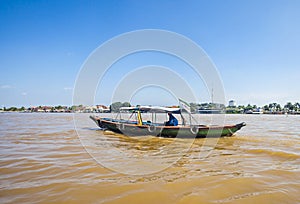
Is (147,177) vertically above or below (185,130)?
below

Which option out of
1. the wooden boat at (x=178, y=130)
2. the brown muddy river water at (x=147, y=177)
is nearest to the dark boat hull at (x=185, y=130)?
the wooden boat at (x=178, y=130)

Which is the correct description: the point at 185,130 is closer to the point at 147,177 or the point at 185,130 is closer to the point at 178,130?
the point at 178,130

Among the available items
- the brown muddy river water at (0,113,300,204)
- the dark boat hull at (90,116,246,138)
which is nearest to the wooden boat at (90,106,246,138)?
the dark boat hull at (90,116,246,138)

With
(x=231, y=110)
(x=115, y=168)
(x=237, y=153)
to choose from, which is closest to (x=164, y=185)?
(x=115, y=168)

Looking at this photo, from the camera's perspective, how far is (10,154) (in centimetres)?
733

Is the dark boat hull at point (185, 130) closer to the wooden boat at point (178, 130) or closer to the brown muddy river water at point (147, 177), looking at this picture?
the wooden boat at point (178, 130)

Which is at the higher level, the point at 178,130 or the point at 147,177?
the point at 178,130

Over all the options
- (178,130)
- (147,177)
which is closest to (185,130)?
(178,130)

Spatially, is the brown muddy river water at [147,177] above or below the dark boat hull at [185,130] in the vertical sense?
below

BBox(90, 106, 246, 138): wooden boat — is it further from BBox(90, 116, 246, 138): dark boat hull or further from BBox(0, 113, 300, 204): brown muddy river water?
BBox(0, 113, 300, 204): brown muddy river water

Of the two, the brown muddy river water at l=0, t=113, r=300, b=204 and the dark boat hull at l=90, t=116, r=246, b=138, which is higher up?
the dark boat hull at l=90, t=116, r=246, b=138

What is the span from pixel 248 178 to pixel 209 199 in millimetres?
1830

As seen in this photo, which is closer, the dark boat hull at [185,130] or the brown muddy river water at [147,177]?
the brown muddy river water at [147,177]

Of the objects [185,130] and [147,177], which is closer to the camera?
[147,177]
